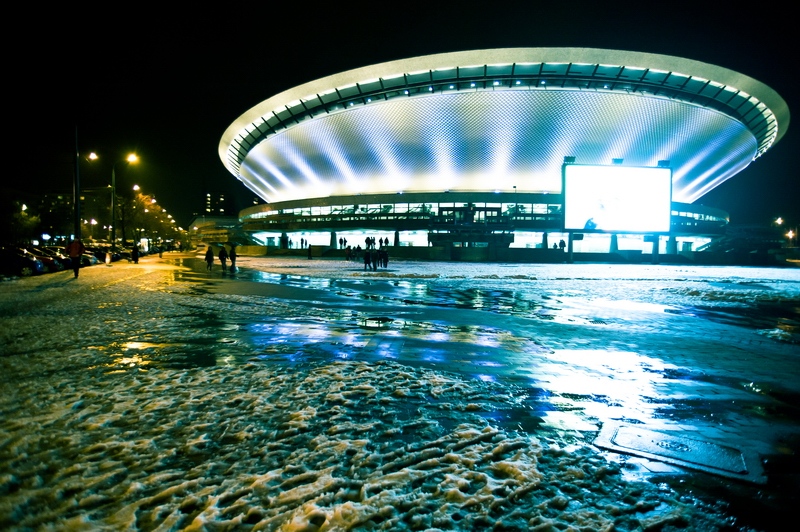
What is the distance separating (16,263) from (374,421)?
25.5m

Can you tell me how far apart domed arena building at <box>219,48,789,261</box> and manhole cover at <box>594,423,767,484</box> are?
35.9 meters

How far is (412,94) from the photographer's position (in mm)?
47656

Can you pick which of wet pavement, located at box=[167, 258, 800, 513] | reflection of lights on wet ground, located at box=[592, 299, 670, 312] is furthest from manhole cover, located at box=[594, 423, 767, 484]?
reflection of lights on wet ground, located at box=[592, 299, 670, 312]

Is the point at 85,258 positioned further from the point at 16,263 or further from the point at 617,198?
the point at 617,198

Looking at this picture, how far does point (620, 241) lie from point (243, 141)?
5449cm

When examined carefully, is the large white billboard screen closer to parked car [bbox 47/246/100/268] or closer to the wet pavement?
the wet pavement

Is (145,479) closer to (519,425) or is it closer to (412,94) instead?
(519,425)

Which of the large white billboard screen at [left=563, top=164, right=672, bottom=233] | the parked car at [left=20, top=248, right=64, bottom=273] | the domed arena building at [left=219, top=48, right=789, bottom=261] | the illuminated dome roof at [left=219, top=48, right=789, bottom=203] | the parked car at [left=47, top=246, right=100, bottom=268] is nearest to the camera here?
the parked car at [left=20, top=248, right=64, bottom=273]

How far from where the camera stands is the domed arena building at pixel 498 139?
4438 centimetres

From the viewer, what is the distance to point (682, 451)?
9.03ft

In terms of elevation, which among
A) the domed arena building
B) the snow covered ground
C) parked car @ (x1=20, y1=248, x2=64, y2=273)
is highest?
the domed arena building

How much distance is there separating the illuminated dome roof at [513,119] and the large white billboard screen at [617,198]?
17156 millimetres

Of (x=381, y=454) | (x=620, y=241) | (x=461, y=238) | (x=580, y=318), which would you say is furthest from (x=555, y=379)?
(x=620, y=241)

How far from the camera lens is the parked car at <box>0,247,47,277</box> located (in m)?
20.4
